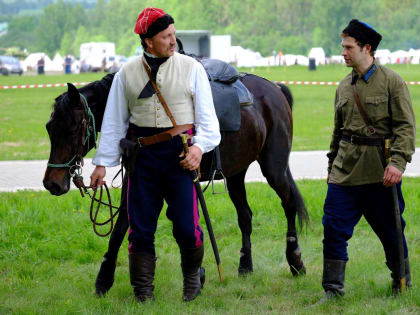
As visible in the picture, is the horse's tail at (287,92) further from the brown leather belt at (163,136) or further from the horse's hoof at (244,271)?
the brown leather belt at (163,136)

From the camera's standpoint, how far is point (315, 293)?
566 cm

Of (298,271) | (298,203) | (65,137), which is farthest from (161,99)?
(298,203)

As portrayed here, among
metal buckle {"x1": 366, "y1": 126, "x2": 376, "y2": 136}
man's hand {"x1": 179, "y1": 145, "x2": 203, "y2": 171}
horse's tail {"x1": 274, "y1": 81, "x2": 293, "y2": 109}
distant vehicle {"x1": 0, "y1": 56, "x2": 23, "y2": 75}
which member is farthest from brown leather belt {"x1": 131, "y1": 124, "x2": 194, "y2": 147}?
distant vehicle {"x1": 0, "y1": 56, "x2": 23, "y2": 75}

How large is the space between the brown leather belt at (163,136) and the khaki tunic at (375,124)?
3.67 feet

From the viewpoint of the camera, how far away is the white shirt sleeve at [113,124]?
493 cm

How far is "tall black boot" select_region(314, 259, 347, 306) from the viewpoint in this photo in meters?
5.23

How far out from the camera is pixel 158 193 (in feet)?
16.5

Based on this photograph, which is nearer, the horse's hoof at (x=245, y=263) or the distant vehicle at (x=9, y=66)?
the horse's hoof at (x=245, y=263)

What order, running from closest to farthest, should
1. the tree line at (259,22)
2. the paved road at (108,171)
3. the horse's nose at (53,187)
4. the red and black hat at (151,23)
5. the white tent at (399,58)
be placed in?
1. the red and black hat at (151,23)
2. the horse's nose at (53,187)
3. the paved road at (108,171)
4. the white tent at (399,58)
5. the tree line at (259,22)

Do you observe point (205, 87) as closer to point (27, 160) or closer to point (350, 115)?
point (350, 115)

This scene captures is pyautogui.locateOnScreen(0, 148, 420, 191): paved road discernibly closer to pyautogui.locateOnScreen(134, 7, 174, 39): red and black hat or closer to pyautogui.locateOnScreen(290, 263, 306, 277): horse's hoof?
pyautogui.locateOnScreen(290, 263, 306, 277): horse's hoof

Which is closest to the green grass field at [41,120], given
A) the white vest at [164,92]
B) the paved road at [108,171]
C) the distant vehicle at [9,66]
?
the paved road at [108,171]

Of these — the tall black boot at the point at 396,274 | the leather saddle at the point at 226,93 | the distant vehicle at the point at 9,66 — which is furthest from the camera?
the distant vehicle at the point at 9,66

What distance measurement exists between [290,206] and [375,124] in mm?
1794
